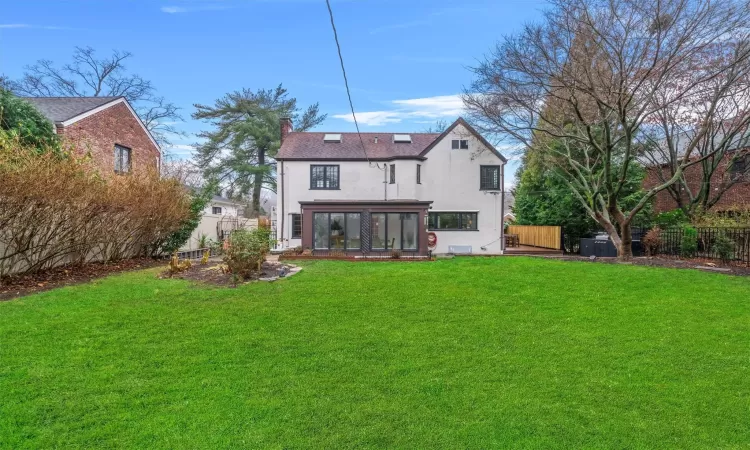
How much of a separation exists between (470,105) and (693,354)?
14.1 m

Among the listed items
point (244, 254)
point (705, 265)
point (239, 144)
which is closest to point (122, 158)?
point (239, 144)

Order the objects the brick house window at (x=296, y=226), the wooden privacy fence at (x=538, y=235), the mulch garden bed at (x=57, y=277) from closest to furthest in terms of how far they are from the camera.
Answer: the mulch garden bed at (x=57, y=277), the brick house window at (x=296, y=226), the wooden privacy fence at (x=538, y=235)

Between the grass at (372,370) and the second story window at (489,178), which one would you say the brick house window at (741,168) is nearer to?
the second story window at (489,178)

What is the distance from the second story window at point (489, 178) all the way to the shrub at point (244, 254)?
13.2 meters

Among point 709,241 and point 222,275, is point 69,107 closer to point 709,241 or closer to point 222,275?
point 222,275

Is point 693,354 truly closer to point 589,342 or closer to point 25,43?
point 589,342

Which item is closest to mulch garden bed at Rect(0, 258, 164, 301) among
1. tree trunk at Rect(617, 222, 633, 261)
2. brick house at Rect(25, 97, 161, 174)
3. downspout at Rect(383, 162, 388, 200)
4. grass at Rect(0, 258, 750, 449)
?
grass at Rect(0, 258, 750, 449)

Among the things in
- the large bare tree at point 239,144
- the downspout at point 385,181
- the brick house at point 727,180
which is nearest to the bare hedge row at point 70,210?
the downspout at point 385,181

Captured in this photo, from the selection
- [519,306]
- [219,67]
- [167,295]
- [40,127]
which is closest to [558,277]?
[519,306]

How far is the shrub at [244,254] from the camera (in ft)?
31.4

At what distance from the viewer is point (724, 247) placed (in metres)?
13.3

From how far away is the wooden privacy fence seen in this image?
72.1ft

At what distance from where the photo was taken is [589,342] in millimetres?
5473

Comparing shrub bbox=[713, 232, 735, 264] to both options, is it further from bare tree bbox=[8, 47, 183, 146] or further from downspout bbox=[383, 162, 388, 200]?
bare tree bbox=[8, 47, 183, 146]
